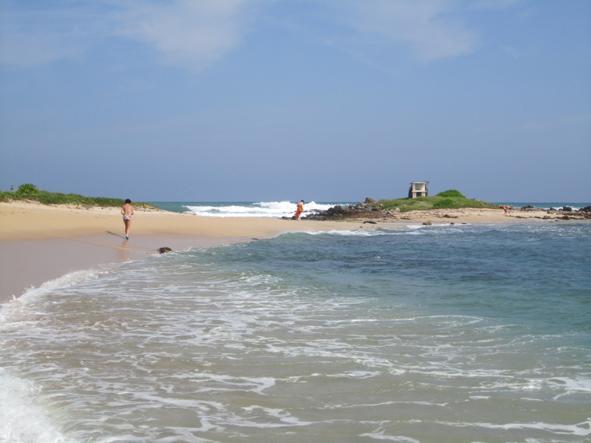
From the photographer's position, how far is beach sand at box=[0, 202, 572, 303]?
13.5 meters

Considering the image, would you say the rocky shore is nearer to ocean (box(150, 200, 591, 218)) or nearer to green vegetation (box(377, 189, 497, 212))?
green vegetation (box(377, 189, 497, 212))

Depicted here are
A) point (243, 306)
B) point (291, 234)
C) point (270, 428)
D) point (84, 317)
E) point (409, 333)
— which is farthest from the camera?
point (291, 234)

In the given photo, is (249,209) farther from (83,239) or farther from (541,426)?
(541,426)

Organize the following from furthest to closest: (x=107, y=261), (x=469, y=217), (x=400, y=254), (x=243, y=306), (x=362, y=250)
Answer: (x=469, y=217)
(x=362, y=250)
(x=400, y=254)
(x=107, y=261)
(x=243, y=306)

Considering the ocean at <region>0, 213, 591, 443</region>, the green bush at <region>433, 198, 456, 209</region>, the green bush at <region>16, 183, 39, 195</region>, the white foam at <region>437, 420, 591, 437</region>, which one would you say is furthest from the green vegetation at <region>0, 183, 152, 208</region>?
the white foam at <region>437, 420, 591, 437</region>

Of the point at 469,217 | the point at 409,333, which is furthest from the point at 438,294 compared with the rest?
the point at 469,217

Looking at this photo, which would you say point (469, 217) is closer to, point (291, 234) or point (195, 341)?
point (291, 234)

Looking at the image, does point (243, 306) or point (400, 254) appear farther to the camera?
point (400, 254)

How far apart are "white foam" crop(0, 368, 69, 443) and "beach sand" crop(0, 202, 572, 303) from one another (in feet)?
15.5

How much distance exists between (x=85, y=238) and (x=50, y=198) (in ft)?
72.9

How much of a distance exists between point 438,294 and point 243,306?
4.01 metres

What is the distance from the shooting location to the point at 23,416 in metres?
4.67

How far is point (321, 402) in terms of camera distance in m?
5.14

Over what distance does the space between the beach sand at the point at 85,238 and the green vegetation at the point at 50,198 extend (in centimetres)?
1100
